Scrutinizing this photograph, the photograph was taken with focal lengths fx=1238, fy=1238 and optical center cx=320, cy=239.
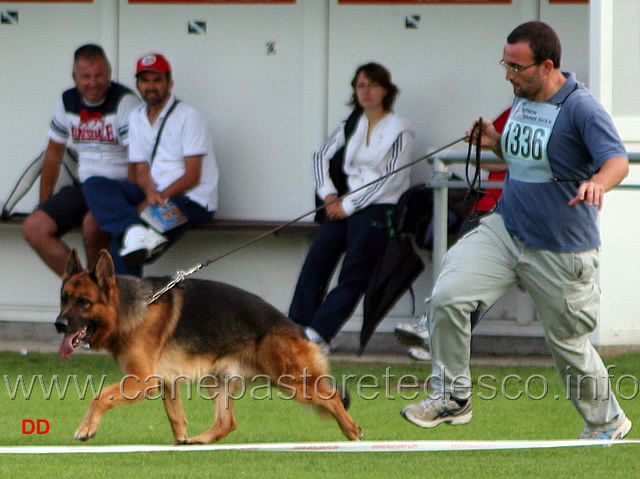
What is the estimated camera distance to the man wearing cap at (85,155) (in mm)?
8969

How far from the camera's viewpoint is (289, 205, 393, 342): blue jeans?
8297 millimetres

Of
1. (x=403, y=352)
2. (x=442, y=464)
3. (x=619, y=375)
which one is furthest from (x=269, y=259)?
(x=442, y=464)

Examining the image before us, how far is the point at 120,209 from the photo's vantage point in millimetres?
8617

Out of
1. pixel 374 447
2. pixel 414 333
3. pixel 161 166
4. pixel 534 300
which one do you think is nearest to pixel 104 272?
pixel 374 447

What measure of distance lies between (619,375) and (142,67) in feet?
12.6

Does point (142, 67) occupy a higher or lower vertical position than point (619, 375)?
higher

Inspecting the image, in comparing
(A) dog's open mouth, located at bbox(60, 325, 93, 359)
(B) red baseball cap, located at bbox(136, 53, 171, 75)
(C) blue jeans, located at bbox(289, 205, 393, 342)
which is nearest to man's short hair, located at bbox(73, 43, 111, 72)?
(B) red baseball cap, located at bbox(136, 53, 171, 75)

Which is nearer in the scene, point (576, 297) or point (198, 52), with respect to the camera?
point (576, 297)

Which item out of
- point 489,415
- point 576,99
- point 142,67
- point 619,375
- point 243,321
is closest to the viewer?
point 576,99

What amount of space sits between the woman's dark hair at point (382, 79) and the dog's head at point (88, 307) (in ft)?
10.5

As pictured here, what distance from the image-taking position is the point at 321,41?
9086 mm

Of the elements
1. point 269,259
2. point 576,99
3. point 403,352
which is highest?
point 576,99

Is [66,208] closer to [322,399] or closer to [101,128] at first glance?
[101,128]

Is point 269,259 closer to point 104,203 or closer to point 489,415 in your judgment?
point 104,203
